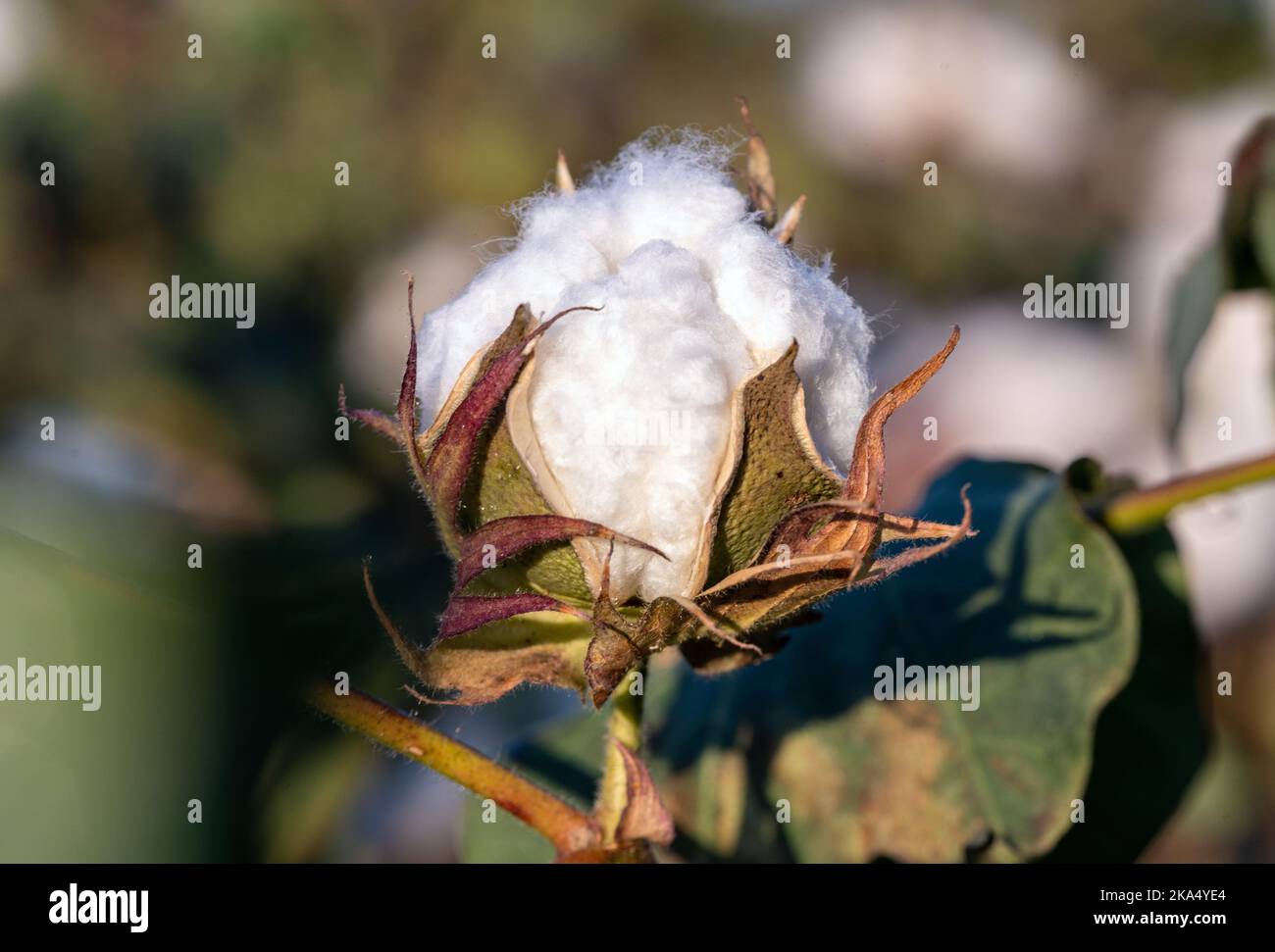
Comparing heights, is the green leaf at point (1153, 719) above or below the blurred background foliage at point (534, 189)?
below

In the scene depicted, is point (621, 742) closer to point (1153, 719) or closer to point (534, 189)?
point (1153, 719)

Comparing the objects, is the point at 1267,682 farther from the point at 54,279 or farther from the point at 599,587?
the point at 54,279

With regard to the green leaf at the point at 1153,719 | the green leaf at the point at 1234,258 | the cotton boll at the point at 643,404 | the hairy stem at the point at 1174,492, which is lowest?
the green leaf at the point at 1153,719

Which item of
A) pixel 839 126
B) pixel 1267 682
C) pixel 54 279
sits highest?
pixel 839 126

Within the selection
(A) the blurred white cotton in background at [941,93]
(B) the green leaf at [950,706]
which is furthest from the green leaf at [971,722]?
(A) the blurred white cotton in background at [941,93]

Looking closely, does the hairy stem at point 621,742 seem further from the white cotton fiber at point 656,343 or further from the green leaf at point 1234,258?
the green leaf at point 1234,258

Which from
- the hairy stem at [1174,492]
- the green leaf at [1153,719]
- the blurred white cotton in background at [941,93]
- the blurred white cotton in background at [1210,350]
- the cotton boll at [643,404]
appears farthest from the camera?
the blurred white cotton in background at [941,93]

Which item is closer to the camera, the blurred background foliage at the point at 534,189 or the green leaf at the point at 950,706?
the green leaf at the point at 950,706
